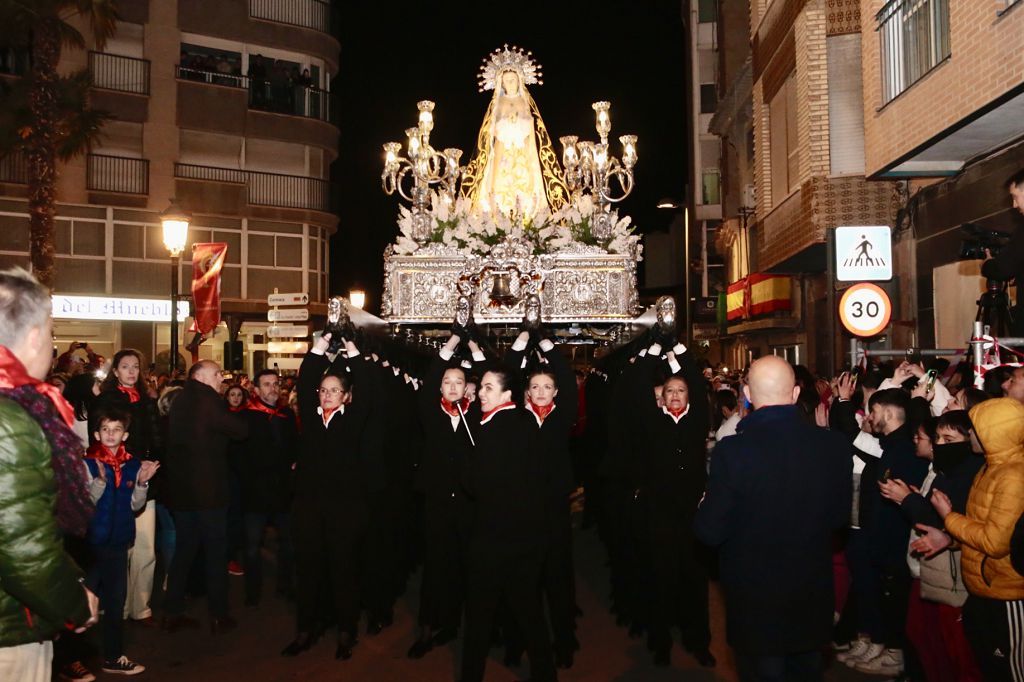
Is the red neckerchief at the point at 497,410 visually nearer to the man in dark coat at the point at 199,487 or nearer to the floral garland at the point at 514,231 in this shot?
the man in dark coat at the point at 199,487

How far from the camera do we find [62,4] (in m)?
17.5

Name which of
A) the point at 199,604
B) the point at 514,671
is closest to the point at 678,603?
the point at 514,671

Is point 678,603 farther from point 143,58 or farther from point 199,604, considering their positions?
point 143,58

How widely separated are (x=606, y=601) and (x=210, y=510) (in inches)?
134

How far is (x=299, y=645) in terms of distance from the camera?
700cm

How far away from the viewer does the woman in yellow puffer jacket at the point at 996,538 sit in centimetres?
439

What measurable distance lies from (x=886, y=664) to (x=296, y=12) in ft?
89.8

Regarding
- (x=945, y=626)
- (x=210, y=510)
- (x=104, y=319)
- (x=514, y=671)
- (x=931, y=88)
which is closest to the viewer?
(x=945, y=626)

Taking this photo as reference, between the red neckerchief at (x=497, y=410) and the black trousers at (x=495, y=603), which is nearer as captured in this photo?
the black trousers at (x=495, y=603)

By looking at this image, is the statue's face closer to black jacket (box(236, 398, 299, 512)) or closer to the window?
black jacket (box(236, 398, 299, 512))

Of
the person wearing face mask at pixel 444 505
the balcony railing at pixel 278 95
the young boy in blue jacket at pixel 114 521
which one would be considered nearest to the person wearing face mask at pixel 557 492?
the person wearing face mask at pixel 444 505

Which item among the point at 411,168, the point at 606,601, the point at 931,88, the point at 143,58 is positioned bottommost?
the point at 606,601

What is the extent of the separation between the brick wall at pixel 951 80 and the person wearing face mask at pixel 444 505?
221 inches

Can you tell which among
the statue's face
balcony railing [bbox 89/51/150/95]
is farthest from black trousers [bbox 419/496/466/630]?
balcony railing [bbox 89/51/150/95]
